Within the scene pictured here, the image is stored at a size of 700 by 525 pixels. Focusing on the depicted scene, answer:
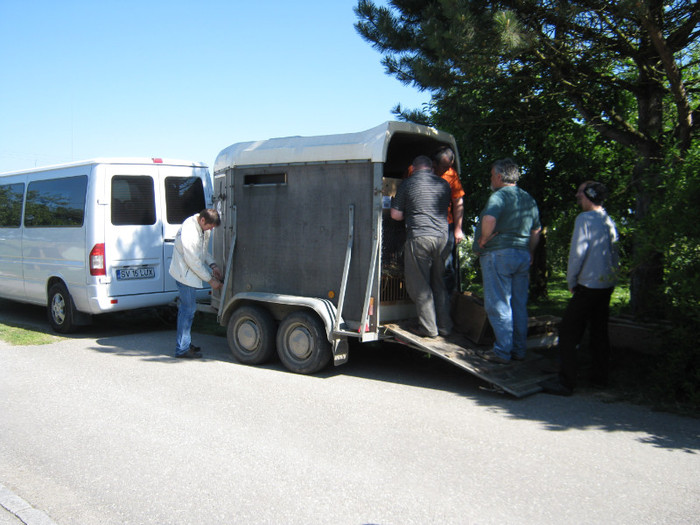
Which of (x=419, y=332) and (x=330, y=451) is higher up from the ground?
(x=419, y=332)

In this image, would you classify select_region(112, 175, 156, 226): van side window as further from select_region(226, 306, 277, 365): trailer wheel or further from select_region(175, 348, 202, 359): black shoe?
select_region(226, 306, 277, 365): trailer wheel

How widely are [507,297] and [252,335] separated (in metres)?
2.95

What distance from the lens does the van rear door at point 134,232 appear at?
346 inches

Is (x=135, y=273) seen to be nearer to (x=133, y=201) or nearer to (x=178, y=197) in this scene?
(x=133, y=201)

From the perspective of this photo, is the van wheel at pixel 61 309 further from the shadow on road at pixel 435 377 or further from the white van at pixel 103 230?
the shadow on road at pixel 435 377

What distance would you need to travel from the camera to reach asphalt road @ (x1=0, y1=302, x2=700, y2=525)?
12.1 ft

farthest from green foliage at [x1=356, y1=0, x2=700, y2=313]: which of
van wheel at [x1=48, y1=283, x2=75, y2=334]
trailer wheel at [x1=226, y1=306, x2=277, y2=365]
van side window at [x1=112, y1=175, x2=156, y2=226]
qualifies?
van wheel at [x1=48, y1=283, x2=75, y2=334]

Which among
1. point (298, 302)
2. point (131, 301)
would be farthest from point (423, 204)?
point (131, 301)

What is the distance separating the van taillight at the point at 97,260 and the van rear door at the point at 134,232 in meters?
0.06

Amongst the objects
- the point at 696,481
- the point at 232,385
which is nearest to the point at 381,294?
the point at 232,385

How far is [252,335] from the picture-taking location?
7211 mm

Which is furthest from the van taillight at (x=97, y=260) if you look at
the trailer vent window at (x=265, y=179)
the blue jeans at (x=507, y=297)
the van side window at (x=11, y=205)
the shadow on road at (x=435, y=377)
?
the blue jeans at (x=507, y=297)

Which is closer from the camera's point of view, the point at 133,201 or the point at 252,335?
the point at 252,335

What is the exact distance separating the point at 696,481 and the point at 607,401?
66.7 inches
